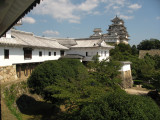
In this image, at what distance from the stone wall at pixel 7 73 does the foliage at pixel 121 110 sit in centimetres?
1194

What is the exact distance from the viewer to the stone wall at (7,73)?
14.3 m

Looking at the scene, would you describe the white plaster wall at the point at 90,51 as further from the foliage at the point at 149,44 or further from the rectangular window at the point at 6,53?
the foliage at the point at 149,44

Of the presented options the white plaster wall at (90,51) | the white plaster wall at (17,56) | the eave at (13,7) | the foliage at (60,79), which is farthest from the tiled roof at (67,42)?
the eave at (13,7)

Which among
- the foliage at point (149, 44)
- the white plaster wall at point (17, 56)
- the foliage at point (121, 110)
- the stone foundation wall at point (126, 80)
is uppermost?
the foliage at point (149, 44)

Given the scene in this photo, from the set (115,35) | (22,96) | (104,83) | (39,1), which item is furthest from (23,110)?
(115,35)

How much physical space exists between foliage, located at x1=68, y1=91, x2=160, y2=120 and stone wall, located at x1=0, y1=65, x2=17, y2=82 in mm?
11939

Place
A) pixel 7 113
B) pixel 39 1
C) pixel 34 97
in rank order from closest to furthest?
pixel 39 1
pixel 7 113
pixel 34 97

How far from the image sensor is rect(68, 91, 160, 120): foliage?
5117 mm

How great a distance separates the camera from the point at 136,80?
1075 inches

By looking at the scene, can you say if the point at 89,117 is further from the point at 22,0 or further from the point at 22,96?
the point at 22,96

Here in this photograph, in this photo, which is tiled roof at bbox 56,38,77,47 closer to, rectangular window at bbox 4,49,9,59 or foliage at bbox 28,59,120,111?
rectangular window at bbox 4,49,9,59

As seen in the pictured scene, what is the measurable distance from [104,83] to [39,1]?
10.1 metres

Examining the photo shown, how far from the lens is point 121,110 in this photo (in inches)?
210

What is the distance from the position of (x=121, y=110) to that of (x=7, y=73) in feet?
45.1
